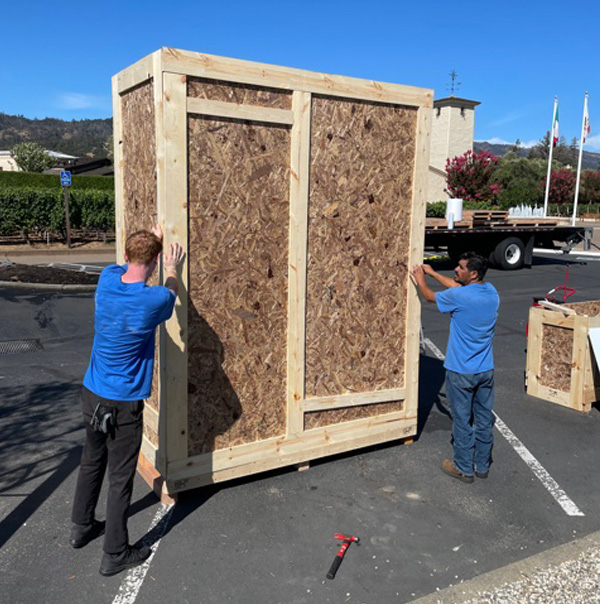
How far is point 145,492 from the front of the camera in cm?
468

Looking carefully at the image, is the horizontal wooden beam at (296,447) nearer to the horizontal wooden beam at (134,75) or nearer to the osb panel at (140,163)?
the osb panel at (140,163)

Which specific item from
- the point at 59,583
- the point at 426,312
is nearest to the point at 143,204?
the point at 59,583

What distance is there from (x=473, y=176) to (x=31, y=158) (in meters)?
41.3

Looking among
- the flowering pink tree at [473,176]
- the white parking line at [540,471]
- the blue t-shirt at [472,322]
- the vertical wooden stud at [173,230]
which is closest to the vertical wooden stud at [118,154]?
the vertical wooden stud at [173,230]

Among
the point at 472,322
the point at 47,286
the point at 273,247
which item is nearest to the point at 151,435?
the point at 273,247

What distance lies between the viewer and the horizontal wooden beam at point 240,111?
418 cm

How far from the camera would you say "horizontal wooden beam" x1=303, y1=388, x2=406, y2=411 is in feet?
16.7

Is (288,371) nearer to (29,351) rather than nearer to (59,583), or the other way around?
(59,583)

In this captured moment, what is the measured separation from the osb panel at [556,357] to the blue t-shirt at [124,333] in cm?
497

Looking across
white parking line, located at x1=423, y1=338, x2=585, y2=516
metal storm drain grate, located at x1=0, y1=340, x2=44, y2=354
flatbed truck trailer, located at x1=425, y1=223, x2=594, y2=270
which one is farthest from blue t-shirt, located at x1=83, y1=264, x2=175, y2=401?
flatbed truck trailer, located at x1=425, y1=223, x2=594, y2=270

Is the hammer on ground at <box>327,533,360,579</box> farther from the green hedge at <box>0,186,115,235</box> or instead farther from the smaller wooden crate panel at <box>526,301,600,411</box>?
the green hedge at <box>0,186,115,235</box>

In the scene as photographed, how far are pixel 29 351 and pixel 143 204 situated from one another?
503 centimetres

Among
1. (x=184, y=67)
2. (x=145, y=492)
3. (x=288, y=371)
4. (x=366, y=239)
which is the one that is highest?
(x=184, y=67)

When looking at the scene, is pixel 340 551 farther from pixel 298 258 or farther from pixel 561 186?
pixel 561 186
